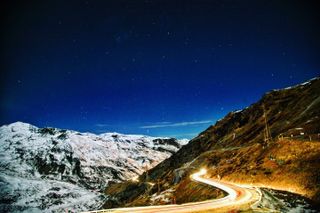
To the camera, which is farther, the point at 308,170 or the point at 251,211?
the point at 308,170

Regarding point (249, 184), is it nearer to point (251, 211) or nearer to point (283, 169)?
point (283, 169)

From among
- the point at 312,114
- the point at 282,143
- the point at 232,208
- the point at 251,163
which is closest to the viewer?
the point at 232,208

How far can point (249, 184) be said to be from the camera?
64438 mm

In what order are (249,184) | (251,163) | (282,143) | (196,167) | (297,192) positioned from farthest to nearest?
(196,167), (251,163), (282,143), (249,184), (297,192)

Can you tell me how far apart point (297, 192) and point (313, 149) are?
13.8 metres

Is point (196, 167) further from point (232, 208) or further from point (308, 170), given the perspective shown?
point (232, 208)

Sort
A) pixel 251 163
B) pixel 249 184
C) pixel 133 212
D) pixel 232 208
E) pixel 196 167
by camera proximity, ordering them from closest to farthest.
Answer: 1. pixel 232 208
2. pixel 133 212
3. pixel 249 184
4. pixel 251 163
5. pixel 196 167

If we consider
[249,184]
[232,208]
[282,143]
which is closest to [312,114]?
[282,143]

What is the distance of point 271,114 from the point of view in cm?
16900

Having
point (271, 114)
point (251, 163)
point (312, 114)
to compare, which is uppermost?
point (271, 114)

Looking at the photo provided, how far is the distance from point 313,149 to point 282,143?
16.8 meters

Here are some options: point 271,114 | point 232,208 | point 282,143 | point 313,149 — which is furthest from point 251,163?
point 271,114

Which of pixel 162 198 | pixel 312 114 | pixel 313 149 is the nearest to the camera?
pixel 313 149

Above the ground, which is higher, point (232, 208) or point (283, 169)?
point (283, 169)
